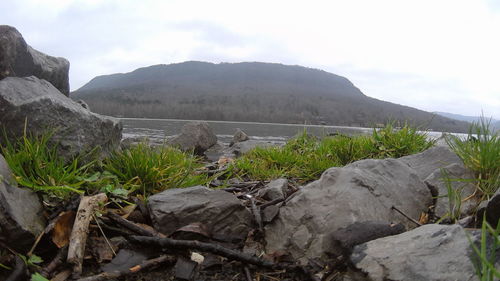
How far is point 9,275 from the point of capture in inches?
77.5

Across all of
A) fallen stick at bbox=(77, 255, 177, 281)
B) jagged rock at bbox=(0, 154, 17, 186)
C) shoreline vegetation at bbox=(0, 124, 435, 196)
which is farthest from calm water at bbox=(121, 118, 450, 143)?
fallen stick at bbox=(77, 255, 177, 281)

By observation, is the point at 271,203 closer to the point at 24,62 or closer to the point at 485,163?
the point at 485,163

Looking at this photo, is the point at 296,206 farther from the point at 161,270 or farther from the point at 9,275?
the point at 9,275

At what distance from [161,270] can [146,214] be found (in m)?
0.63

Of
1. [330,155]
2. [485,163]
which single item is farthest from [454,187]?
[330,155]

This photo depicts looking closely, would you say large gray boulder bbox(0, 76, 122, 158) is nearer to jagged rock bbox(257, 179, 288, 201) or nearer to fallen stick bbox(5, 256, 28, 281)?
fallen stick bbox(5, 256, 28, 281)

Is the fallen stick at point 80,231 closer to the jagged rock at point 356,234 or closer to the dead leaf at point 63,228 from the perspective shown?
the dead leaf at point 63,228

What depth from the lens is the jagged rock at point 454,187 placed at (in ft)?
10.3

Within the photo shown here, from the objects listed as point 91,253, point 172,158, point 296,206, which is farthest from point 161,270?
point 172,158

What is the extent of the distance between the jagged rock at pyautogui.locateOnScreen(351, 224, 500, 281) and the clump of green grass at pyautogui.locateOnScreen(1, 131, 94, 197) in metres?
2.06

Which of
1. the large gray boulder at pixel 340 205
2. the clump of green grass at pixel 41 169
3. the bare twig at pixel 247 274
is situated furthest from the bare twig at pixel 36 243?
the large gray boulder at pixel 340 205

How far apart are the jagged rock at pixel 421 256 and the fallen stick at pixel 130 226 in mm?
1407

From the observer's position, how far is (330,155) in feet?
20.3

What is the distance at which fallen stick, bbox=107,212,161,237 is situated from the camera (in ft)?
8.36
